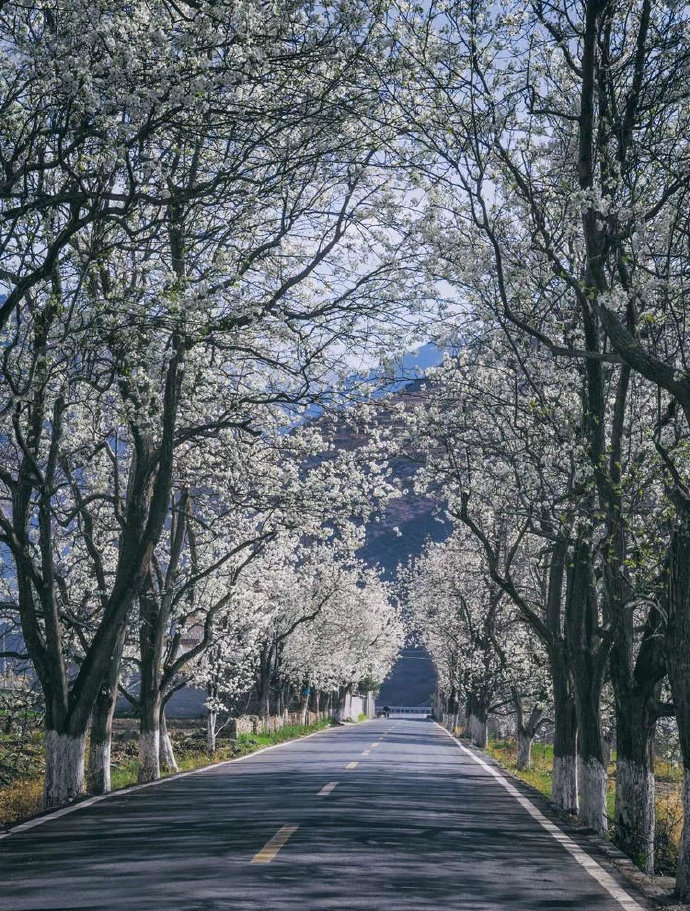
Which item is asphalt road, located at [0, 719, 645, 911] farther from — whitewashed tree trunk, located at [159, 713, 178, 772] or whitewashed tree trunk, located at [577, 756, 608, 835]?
whitewashed tree trunk, located at [159, 713, 178, 772]

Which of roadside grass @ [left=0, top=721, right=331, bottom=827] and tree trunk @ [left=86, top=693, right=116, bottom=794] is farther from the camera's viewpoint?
tree trunk @ [left=86, top=693, right=116, bottom=794]

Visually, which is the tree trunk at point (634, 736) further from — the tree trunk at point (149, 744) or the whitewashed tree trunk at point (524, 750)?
the whitewashed tree trunk at point (524, 750)

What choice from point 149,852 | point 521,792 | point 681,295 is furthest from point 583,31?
point 521,792

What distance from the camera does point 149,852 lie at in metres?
9.95

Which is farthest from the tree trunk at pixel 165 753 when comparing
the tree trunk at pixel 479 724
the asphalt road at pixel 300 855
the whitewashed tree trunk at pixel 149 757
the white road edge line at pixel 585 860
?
the tree trunk at pixel 479 724

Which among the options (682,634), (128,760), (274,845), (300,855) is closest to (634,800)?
(682,634)

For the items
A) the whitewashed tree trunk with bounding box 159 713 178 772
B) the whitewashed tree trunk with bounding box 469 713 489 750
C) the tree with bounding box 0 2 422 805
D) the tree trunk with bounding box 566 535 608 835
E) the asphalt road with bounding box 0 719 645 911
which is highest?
the tree with bounding box 0 2 422 805

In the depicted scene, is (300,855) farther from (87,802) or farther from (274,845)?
(87,802)

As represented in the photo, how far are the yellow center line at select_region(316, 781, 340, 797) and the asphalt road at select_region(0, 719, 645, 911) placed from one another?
0.04m

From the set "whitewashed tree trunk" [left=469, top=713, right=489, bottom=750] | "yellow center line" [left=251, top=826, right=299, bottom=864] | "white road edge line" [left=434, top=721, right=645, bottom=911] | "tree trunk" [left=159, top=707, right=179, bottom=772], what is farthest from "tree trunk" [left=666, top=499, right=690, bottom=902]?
"whitewashed tree trunk" [left=469, top=713, right=489, bottom=750]

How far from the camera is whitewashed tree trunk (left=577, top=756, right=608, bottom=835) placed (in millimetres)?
15141

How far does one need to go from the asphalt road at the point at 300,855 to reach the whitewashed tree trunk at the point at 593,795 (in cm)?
65

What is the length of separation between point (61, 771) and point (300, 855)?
6.36 metres

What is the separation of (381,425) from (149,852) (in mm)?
12962
